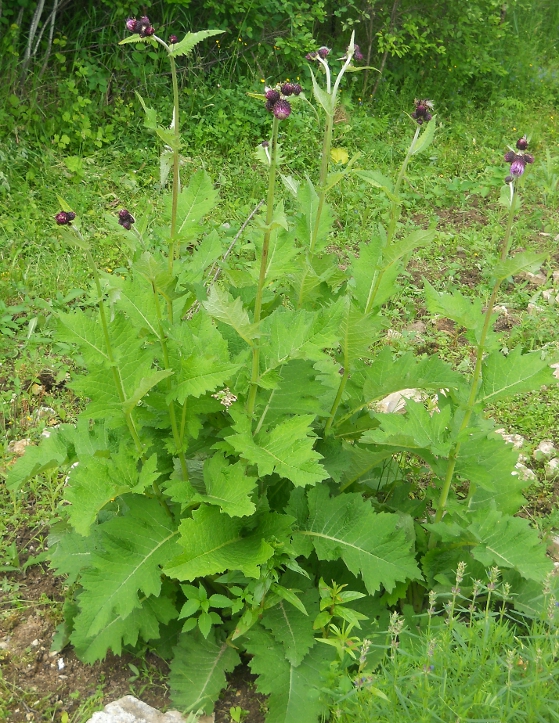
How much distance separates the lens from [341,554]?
2270 mm

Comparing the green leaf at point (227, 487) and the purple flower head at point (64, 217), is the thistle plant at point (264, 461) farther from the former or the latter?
the purple flower head at point (64, 217)

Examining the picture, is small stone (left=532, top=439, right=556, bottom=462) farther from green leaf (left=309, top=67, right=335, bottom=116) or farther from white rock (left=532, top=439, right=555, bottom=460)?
green leaf (left=309, top=67, right=335, bottom=116)

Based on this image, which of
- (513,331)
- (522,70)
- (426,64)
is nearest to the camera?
(513,331)

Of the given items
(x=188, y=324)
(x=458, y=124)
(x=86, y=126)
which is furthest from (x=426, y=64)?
(x=188, y=324)

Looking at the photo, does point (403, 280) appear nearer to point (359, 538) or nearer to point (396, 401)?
point (396, 401)

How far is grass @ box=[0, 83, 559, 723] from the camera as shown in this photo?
1.84m

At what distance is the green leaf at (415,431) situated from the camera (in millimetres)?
2189

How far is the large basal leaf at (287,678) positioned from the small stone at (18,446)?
4.81 ft

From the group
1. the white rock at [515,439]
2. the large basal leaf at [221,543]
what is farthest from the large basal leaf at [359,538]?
the white rock at [515,439]

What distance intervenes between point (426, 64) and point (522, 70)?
4.19 ft

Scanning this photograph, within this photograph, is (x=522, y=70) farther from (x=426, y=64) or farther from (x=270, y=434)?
(x=270, y=434)

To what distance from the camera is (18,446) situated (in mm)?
3307

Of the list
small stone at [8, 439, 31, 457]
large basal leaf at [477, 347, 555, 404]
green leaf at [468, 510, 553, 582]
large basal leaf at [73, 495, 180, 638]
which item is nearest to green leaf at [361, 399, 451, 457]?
large basal leaf at [477, 347, 555, 404]

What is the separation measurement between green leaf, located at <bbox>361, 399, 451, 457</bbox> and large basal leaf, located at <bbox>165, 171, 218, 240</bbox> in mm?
804
